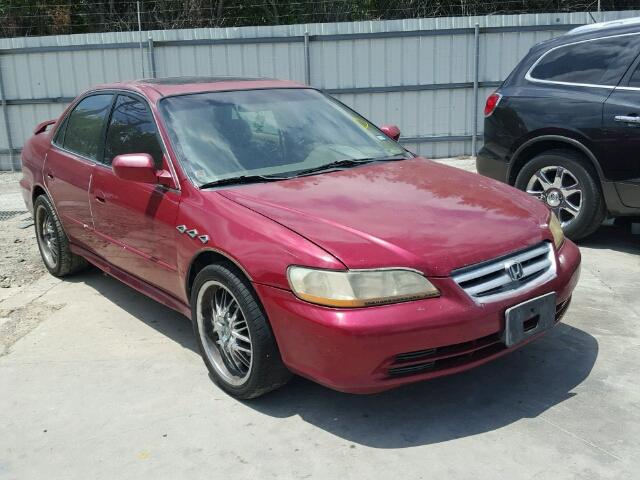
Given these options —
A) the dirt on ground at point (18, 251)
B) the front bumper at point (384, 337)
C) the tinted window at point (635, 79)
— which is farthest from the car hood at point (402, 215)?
the dirt on ground at point (18, 251)

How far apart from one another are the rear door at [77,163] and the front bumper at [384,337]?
2.19 metres

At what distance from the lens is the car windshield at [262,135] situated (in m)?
3.77

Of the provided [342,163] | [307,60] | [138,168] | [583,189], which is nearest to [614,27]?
[583,189]

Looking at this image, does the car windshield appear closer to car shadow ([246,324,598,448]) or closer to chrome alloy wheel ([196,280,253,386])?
chrome alloy wheel ([196,280,253,386])

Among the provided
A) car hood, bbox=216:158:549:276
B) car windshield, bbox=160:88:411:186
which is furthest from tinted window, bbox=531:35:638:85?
car hood, bbox=216:158:549:276

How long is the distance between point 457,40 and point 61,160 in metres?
7.34

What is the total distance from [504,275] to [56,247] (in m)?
3.73

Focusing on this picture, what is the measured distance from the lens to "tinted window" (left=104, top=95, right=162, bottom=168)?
4004 millimetres

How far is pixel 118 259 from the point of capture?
440 cm

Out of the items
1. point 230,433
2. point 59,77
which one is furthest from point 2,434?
point 59,77

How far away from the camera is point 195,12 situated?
55.9ft

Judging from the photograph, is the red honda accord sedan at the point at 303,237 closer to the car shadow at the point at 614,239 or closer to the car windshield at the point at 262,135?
the car windshield at the point at 262,135

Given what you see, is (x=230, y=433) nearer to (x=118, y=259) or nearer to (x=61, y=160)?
(x=118, y=259)

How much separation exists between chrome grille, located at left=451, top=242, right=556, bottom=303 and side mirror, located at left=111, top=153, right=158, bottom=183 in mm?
1793
